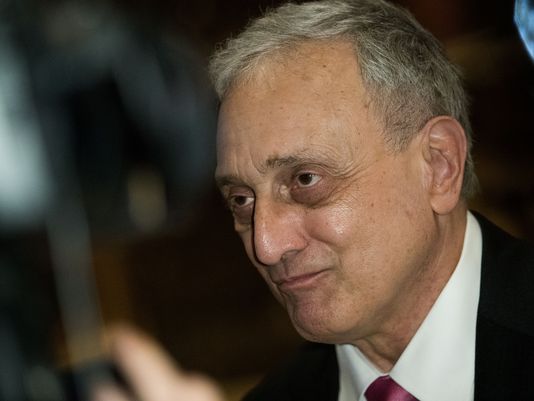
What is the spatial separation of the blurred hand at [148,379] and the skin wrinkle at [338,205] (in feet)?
2.78

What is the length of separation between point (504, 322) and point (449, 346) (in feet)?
0.40

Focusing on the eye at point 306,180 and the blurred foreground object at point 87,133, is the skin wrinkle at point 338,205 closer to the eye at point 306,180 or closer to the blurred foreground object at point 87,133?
the eye at point 306,180

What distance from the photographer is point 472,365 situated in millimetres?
1776

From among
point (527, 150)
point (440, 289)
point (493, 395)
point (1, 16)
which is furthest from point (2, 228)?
point (527, 150)

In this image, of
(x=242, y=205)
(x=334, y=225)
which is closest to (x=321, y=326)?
(x=334, y=225)

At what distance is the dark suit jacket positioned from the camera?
169cm

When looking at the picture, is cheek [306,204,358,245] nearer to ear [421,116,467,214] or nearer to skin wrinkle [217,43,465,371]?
skin wrinkle [217,43,465,371]

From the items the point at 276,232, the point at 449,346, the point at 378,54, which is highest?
the point at 378,54

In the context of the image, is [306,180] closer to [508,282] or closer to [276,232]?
[276,232]

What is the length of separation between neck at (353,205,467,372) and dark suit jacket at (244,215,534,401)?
8 cm

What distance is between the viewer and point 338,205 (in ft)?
5.91

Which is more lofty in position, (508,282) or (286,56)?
(286,56)

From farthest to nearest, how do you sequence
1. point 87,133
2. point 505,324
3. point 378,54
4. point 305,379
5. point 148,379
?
point 87,133
point 305,379
point 378,54
point 505,324
point 148,379

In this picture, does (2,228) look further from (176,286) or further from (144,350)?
(176,286)
